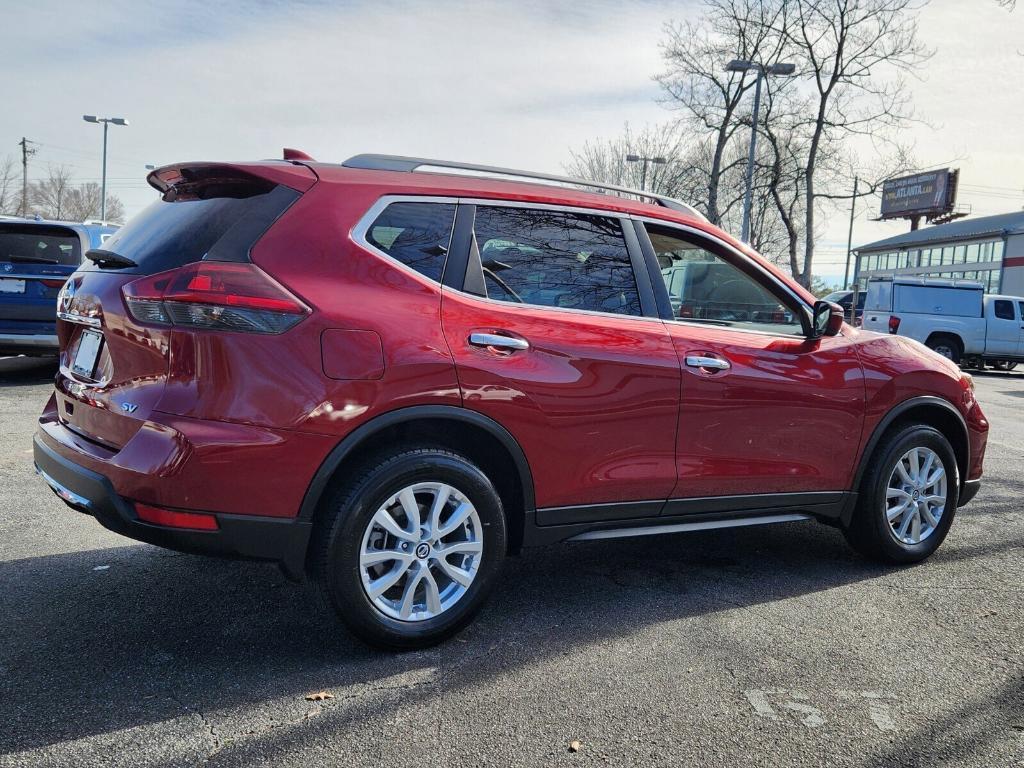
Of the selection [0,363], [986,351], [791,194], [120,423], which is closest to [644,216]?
[120,423]

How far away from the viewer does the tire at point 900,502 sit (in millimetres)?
4438

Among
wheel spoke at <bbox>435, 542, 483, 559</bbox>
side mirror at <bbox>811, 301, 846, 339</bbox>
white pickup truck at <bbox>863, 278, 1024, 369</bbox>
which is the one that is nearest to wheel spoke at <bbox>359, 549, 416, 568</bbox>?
wheel spoke at <bbox>435, 542, 483, 559</bbox>

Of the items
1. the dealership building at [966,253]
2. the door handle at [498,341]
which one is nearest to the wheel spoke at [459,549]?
the door handle at [498,341]

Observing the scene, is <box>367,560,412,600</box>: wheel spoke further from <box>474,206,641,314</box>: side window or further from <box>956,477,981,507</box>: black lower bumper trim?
<box>956,477,981,507</box>: black lower bumper trim

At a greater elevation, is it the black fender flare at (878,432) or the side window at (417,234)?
the side window at (417,234)

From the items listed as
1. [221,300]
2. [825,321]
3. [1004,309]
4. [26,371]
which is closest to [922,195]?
[1004,309]

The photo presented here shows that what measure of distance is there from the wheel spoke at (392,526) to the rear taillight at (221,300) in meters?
0.72

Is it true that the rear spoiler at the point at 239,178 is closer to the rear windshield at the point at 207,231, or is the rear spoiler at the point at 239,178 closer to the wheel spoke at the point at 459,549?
the rear windshield at the point at 207,231

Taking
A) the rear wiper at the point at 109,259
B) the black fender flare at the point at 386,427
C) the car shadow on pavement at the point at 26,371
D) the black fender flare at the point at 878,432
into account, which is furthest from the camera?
the car shadow on pavement at the point at 26,371

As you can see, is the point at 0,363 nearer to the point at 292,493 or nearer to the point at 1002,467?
the point at 292,493

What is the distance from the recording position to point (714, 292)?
13.5ft

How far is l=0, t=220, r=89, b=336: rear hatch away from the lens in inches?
382

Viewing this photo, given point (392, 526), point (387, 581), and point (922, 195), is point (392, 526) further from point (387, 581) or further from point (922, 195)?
point (922, 195)

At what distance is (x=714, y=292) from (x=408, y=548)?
1.87 m
